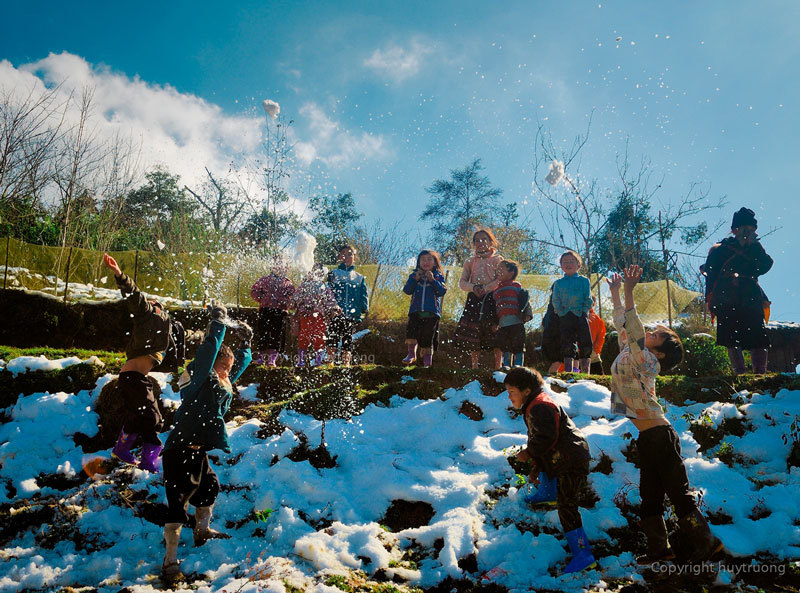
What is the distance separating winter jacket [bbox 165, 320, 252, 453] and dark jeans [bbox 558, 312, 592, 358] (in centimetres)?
424

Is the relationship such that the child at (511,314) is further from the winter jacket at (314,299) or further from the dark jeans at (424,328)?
the winter jacket at (314,299)

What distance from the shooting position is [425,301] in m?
6.31

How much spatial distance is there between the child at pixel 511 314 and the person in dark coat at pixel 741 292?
2229 mm

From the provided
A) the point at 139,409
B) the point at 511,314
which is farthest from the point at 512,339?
the point at 139,409

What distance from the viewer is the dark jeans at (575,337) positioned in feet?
19.5

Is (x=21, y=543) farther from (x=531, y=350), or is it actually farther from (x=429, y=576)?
(x=531, y=350)

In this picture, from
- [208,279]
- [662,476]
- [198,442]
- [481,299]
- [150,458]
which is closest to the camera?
[662,476]

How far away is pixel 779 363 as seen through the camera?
29.0ft

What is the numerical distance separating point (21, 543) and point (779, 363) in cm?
1098

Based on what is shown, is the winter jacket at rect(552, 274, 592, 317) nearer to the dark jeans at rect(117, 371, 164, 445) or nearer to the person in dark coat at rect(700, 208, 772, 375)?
the person in dark coat at rect(700, 208, 772, 375)

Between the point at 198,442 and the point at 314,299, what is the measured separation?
12.8 ft

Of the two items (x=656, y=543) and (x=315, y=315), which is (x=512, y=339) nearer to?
(x=315, y=315)

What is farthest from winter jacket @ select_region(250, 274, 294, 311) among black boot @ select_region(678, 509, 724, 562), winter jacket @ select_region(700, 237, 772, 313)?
winter jacket @ select_region(700, 237, 772, 313)

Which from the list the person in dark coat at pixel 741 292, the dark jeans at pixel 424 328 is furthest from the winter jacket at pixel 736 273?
the dark jeans at pixel 424 328
